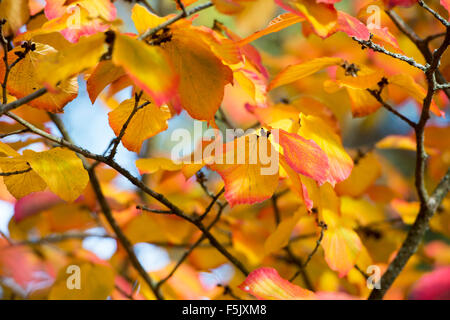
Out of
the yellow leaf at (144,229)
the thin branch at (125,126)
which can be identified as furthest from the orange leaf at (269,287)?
the yellow leaf at (144,229)

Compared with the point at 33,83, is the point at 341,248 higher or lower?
lower

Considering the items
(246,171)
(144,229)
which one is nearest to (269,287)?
(246,171)

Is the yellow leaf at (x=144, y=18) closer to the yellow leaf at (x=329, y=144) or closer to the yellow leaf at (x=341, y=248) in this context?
the yellow leaf at (x=329, y=144)

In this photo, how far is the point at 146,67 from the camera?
1.16ft

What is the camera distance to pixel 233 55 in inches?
16.8

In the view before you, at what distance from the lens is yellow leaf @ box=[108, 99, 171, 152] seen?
494 millimetres

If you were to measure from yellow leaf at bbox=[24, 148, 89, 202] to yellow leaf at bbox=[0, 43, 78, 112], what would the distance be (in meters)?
0.05

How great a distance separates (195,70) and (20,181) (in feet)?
0.74

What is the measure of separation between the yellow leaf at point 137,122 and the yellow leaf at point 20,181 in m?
0.10

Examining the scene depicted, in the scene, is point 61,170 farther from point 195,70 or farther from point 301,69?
point 301,69

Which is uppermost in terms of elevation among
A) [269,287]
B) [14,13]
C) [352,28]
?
[14,13]

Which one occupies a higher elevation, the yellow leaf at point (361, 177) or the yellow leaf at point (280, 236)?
the yellow leaf at point (361, 177)

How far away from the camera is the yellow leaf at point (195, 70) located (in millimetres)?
452
